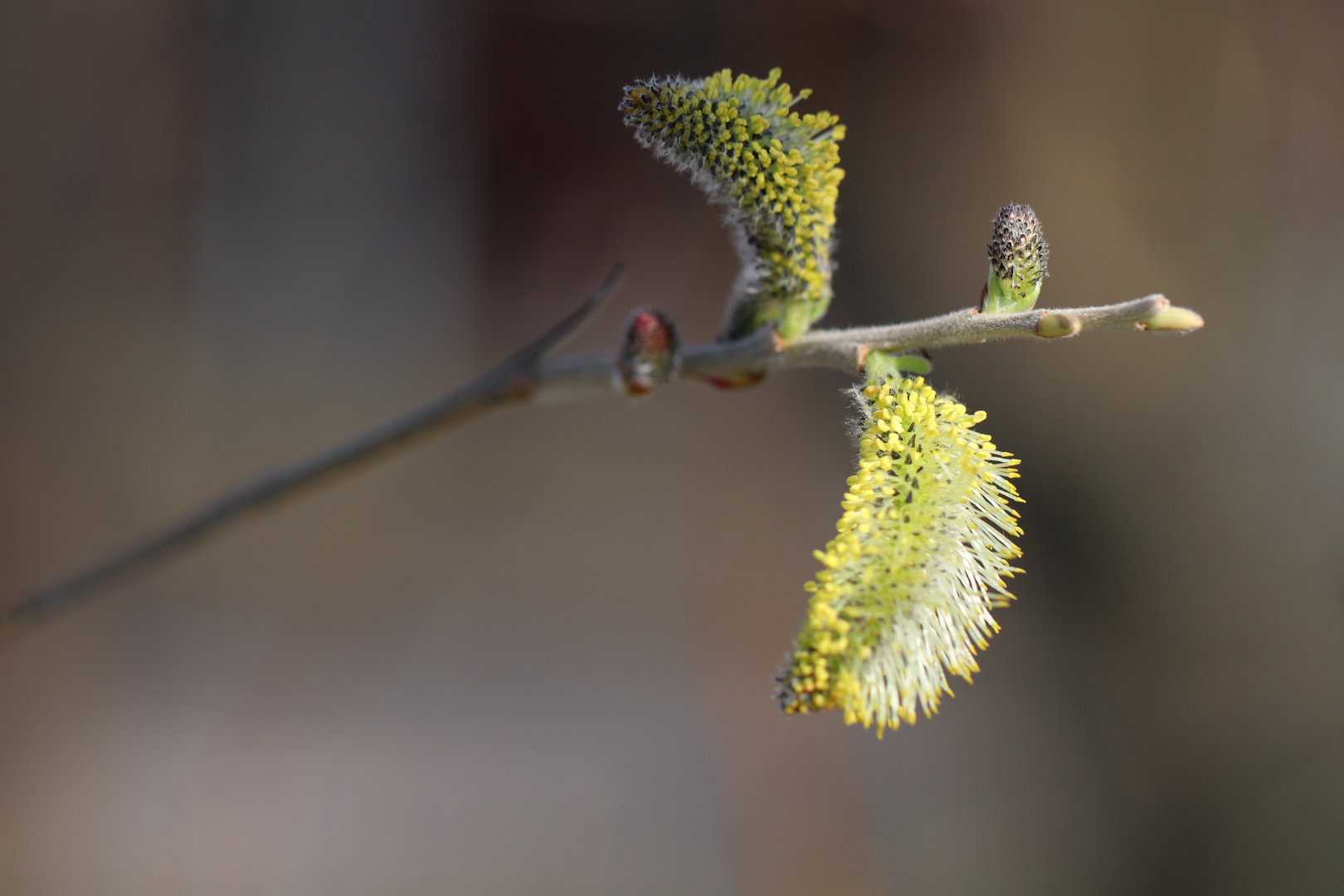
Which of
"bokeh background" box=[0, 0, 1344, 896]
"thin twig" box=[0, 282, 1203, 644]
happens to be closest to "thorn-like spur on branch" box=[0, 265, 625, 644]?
"thin twig" box=[0, 282, 1203, 644]

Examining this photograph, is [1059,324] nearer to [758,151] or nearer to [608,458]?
[758,151]

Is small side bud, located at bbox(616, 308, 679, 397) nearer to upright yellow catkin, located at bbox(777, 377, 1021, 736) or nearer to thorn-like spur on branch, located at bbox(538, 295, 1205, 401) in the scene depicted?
thorn-like spur on branch, located at bbox(538, 295, 1205, 401)

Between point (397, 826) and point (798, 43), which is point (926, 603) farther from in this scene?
point (798, 43)

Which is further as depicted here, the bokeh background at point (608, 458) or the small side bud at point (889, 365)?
the bokeh background at point (608, 458)

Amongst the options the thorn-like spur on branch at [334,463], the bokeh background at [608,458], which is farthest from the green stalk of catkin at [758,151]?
the bokeh background at [608,458]

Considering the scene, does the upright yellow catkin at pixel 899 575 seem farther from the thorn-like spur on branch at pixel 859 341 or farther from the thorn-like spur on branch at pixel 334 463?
the thorn-like spur on branch at pixel 334 463

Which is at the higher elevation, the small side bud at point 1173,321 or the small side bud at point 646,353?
the small side bud at point 646,353
